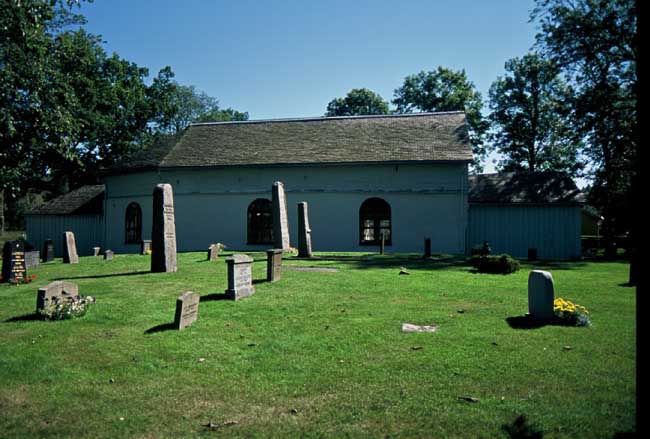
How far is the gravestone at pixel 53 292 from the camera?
29.8 feet

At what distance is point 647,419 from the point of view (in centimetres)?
278

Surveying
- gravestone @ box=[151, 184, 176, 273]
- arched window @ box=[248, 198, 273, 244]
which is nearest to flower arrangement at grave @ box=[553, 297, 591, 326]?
gravestone @ box=[151, 184, 176, 273]

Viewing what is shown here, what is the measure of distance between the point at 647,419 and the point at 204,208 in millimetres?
27101

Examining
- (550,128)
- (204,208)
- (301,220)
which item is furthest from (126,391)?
(550,128)

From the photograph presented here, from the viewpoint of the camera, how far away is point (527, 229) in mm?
27203

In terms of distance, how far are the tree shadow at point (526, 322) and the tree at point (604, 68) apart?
20951 mm

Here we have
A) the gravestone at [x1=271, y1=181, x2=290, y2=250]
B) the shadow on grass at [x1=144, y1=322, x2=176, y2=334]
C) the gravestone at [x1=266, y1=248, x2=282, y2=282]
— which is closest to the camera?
the shadow on grass at [x1=144, y1=322, x2=176, y2=334]

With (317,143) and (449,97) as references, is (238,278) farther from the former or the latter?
(449,97)

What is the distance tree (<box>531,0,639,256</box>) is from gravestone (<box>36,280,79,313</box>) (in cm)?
2643

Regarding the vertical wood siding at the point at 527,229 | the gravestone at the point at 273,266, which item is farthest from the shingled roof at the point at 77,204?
the vertical wood siding at the point at 527,229

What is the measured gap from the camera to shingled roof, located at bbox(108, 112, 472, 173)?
26641 millimetres

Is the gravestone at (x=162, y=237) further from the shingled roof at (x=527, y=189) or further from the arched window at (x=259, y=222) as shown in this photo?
the shingled roof at (x=527, y=189)

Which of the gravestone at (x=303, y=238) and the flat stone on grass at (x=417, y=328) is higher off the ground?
the gravestone at (x=303, y=238)

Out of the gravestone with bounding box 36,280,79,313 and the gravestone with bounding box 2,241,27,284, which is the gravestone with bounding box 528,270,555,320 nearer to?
the gravestone with bounding box 36,280,79,313
